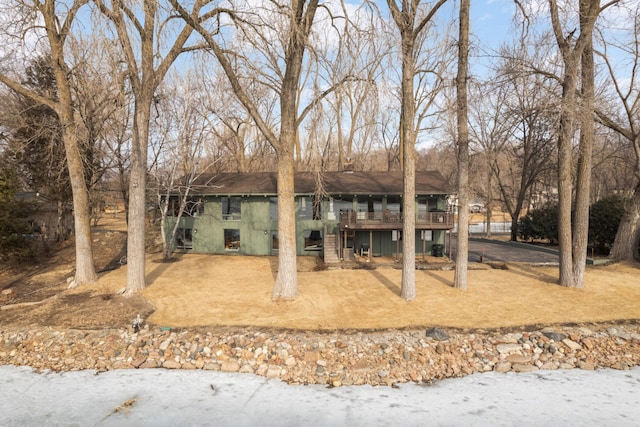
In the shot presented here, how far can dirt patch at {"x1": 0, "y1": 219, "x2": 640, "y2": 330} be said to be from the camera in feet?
27.1

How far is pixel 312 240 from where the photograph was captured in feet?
59.2

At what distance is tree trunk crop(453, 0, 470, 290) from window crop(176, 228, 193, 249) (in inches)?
573

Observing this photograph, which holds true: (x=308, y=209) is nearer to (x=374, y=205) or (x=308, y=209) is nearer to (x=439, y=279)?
(x=374, y=205)

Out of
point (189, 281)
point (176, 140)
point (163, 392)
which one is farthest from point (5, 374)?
point (176, 140)

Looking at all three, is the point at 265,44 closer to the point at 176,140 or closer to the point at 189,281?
the point at 189,281

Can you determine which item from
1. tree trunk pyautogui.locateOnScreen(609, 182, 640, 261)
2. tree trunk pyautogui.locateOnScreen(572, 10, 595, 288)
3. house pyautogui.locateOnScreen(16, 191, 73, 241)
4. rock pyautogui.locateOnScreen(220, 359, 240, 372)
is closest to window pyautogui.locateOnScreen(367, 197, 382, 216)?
tree trunk pyautogui.locateOnScreen(572, 10, 595, 288)

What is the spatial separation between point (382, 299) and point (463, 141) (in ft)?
18.5

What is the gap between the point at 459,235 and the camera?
35.4 ft

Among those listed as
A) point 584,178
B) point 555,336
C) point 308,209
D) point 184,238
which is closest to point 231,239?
point 184,238

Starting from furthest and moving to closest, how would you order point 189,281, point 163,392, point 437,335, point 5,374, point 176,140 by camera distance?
point 176,140 → point 189,281 → point 437,335 → point 5,374 → point 163,392

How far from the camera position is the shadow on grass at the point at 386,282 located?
1061 centimetres

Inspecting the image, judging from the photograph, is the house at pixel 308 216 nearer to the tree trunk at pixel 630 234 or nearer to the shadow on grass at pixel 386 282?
the shadow on grass at pixel 386 282

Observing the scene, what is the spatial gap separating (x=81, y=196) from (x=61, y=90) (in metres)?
3.56

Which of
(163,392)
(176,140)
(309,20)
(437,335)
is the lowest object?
(163,392)
